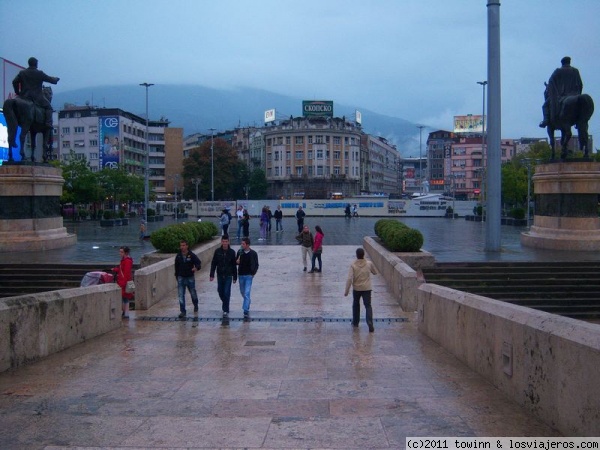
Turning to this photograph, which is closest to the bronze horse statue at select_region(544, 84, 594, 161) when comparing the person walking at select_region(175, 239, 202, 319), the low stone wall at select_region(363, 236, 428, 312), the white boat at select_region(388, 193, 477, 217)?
the low stone wall at select_region(363, 236, 428, 312)

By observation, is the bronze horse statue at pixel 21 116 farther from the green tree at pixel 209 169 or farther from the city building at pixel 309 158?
the city building at pixel 309 158

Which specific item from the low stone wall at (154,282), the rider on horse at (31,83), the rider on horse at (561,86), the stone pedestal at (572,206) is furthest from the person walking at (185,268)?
the rider on horse at (561,86)

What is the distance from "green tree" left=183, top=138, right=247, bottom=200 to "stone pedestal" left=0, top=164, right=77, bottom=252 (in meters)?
61.0

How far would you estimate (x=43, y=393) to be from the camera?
6.92 metres

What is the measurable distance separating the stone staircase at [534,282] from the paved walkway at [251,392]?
13.6 ft

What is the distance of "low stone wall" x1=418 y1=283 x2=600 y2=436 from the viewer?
486 cm

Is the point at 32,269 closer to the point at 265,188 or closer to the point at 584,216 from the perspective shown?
the point at 584,216

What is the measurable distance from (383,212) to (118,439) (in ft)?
218

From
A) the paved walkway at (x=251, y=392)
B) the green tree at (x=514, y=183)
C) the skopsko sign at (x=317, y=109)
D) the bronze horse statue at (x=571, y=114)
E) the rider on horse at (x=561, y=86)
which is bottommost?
the paved walkway at (x=251, y=392)

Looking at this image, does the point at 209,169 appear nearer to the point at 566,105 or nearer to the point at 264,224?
the point at 264,224

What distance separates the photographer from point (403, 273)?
1429 cm

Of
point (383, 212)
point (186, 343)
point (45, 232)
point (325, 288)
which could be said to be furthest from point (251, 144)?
point (186, 343)

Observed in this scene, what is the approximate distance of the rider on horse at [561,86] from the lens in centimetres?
2259

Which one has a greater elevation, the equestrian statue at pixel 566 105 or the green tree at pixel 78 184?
the equestrian statue at pixel 566 105
